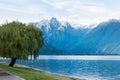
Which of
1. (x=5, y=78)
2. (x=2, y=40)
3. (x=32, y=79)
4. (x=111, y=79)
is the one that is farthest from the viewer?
Result: (x=111, y=79)

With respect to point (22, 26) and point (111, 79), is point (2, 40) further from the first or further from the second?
point (111, 79)

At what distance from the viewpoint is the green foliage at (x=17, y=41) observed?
182ft

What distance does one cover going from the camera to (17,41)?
56312 millimetres

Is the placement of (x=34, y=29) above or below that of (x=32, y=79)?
above

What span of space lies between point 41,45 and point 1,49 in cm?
1032

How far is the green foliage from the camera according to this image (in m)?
55.4

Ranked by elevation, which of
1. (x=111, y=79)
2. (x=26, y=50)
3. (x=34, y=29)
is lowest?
(x=111, y=79)

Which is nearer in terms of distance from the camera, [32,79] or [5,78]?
[5,78]

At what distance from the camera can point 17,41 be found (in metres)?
56.3

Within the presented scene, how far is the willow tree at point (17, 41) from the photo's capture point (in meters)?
55.4

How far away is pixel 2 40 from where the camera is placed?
55.0 meters

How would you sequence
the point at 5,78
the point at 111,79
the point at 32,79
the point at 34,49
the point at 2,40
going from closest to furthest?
the point at 5,78, the point at 32,79, the point at 2,40, the point at 34,49, the point at 111,79

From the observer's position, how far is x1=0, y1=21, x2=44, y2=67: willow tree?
55375 millimetres

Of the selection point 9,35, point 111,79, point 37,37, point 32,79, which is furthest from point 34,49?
point 111,79
